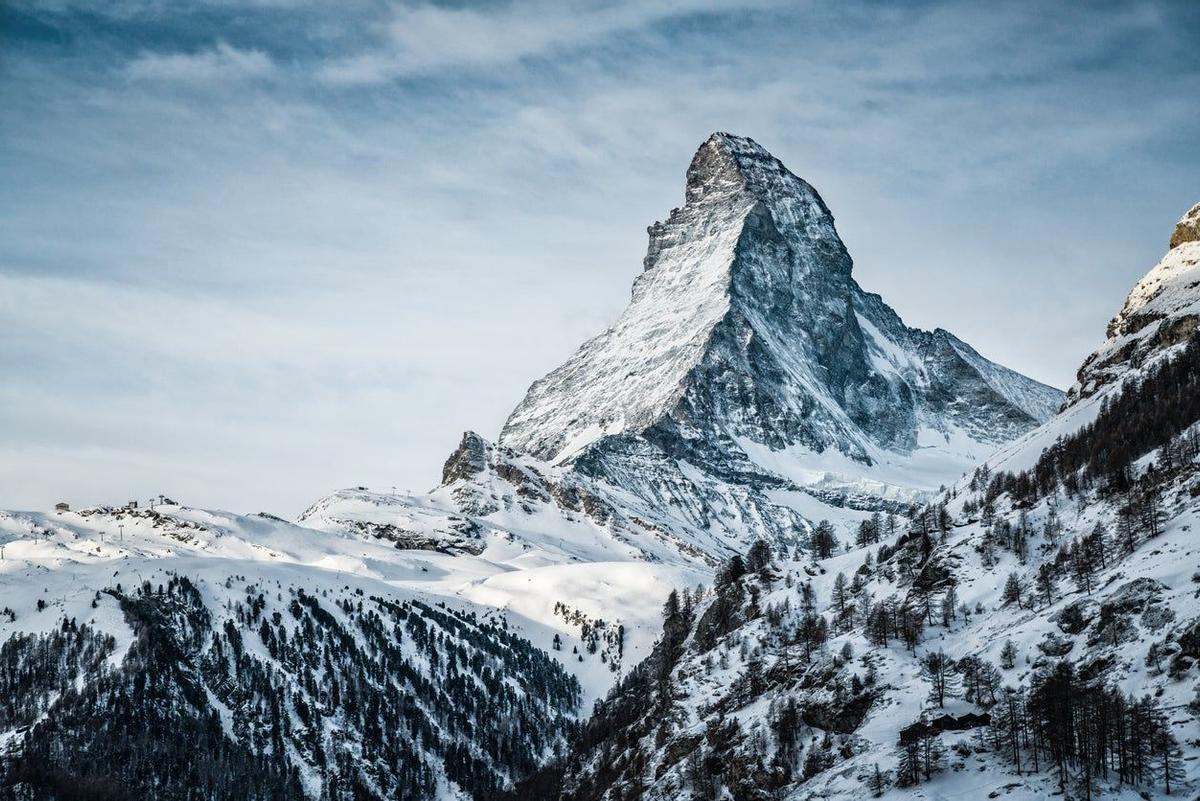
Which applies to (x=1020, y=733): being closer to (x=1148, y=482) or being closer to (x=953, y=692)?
(x=953, y=692)

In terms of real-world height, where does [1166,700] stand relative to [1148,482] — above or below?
below

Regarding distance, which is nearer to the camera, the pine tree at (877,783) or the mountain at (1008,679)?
the mountain at (1008,679)

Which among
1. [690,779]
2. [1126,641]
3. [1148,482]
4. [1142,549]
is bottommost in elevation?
[690,779]

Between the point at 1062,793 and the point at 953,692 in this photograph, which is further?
the point at 953,692

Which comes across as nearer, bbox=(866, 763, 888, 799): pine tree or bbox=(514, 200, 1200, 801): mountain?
bbox=(514, 200, 1200, 801): mountain

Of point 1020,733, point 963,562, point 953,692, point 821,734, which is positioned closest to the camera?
point 1020,733

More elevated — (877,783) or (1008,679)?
(1008,679)

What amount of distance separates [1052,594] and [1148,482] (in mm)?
26773

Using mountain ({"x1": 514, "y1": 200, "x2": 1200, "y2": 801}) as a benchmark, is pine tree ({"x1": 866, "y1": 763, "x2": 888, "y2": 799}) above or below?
below

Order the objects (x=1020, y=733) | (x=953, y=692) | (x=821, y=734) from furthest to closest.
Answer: (x=821, y=734) < (x=953, y=692) < (x=1020, y=733)

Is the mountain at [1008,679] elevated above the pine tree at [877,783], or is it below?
above

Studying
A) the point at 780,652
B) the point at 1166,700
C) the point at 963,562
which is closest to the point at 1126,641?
the point at 1166,700

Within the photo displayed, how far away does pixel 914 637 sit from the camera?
17200 cm

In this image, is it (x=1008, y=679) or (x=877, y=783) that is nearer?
(x=877, y=783)
